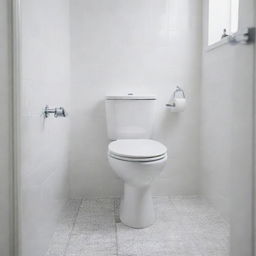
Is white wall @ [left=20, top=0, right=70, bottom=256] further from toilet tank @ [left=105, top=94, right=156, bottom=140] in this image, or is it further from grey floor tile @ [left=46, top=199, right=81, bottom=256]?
toilet tank @ [left=105, top=94, right=156, bottom=140]

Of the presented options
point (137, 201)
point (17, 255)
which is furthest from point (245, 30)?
point (137, 201)

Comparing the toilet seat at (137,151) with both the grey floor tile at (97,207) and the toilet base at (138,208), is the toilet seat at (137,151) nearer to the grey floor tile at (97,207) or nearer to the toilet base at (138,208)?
the toilet base at (138,208)

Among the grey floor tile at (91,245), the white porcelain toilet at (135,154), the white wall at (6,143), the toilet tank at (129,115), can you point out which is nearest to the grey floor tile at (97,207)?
the white porcelain toilet at (135,154)

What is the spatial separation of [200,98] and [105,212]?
118cm

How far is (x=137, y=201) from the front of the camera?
1611mm

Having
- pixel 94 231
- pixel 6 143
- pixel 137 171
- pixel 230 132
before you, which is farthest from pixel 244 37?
pixel 94 231

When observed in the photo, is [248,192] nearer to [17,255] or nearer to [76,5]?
[17,255]

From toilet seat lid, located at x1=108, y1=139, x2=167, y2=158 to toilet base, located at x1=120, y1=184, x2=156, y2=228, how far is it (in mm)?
252

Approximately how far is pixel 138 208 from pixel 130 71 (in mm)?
1072

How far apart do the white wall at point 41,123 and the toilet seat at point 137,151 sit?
15.3 inches

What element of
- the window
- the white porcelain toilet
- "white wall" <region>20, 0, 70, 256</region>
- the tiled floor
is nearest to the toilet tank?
the white porcelain toilet

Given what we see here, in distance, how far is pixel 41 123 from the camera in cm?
129

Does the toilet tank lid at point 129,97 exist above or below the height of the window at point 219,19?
below

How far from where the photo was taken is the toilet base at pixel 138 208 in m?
1.60
